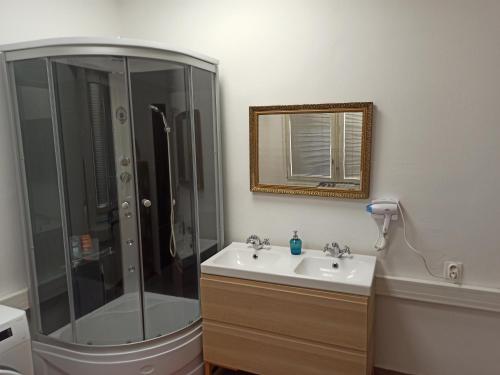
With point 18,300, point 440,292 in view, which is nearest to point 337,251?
point 440,292

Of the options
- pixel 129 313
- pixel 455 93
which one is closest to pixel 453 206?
pixel 455 93

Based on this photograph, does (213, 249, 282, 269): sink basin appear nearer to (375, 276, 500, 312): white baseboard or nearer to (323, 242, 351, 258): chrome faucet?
(323, 242, 351, 258): chrome faucet

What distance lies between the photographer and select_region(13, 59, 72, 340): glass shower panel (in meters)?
1.92

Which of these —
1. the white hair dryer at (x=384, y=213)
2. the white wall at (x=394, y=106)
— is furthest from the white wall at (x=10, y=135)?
the white hair dryer at (x=384, y=213)

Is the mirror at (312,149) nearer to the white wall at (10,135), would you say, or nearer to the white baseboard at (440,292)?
the white baseboard at (440,292)

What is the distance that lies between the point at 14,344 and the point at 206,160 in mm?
1375

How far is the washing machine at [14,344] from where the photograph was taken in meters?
1.58

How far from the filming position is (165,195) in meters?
2.28

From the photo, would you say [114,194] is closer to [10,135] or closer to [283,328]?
[10,135]

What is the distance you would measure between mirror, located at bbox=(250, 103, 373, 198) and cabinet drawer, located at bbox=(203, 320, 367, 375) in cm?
87

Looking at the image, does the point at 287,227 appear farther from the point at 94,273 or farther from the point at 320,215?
the point at 94,273

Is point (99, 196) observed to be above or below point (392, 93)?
below

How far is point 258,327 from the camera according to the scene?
2006 mm

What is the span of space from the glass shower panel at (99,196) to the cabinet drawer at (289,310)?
1.64 ft
